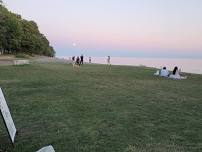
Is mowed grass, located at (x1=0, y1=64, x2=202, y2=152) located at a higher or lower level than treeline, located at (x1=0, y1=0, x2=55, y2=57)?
lower

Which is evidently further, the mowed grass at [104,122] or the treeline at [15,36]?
the treeline at [15,36]

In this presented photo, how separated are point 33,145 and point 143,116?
4352 millimetres

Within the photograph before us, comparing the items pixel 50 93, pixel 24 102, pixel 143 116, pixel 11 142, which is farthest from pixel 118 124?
pixel 50 93

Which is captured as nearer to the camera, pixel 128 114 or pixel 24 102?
pixel 128 114

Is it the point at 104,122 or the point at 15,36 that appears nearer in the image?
the point at 104,122

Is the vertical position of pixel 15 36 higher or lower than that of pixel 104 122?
higher

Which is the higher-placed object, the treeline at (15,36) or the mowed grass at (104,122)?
the treeline at (15,36)

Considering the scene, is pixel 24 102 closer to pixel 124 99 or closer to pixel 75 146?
pixel 124 99

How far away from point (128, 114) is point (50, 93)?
5860 mm

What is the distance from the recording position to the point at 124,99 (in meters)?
15.6

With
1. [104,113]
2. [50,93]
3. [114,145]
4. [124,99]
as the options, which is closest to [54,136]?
[114,145]

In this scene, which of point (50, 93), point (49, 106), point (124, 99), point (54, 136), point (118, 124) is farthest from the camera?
point (50, 93)

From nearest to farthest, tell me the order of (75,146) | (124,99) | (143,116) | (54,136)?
(75,146)
(54,136)
(143,116)
(124,99)

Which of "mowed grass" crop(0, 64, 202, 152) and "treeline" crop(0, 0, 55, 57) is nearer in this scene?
"mowed grass" crop(0, 64, 202, 152)
